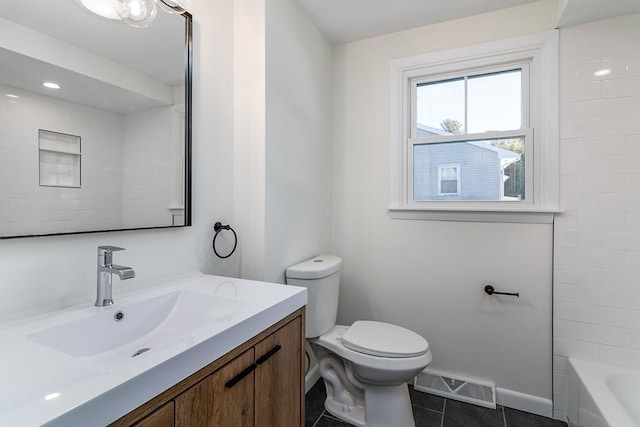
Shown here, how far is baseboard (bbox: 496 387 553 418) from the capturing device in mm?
1741

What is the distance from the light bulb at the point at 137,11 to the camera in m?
1.09

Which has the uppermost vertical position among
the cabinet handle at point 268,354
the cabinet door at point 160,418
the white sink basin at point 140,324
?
the white sink basin at point 140,324

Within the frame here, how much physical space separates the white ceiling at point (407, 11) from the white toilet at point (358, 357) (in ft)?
4.99

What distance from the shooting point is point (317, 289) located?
1697mm

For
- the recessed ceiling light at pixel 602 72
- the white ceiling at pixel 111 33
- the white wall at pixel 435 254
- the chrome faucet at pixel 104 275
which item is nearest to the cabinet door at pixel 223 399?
the chrome faucet at pixel 104 275

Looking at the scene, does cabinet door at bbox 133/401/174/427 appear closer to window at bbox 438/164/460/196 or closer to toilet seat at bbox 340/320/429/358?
toilet seat at bbox 340/320/429/358

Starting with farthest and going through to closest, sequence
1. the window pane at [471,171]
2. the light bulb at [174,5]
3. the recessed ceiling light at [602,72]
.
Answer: the window pane at [471,171]
the recessed ceiling light at [602,72]
the light bulb at [174,5]

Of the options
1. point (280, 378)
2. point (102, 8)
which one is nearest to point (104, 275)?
point (280, 378)

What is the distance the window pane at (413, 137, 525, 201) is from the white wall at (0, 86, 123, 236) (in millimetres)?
1727

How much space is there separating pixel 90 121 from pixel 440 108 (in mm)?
1939

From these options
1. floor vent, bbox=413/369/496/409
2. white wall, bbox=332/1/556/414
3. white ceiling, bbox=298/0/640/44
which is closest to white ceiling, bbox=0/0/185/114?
white ceiling, bbox=298/0/640/44

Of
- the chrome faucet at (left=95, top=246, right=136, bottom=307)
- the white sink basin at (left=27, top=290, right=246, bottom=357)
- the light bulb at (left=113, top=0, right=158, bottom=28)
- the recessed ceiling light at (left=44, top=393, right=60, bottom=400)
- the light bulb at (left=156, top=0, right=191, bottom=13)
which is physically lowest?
the white sink basin at (left=27, top=290, right=246, bottom=357)

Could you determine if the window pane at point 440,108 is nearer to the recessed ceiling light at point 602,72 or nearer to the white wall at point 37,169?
the recessed ceiling light at point 602,72

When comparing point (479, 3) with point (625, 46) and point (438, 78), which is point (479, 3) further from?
point (625, 46)
